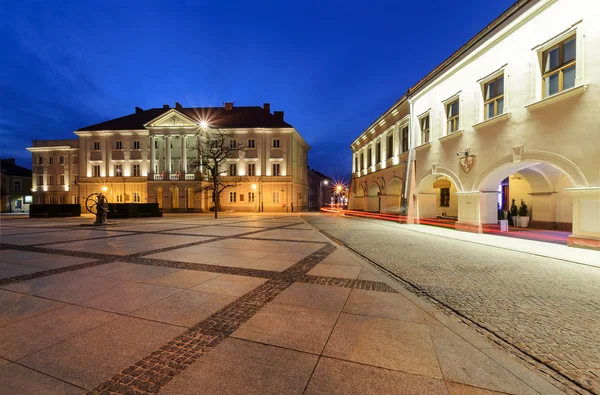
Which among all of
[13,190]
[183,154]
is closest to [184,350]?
[183,154]

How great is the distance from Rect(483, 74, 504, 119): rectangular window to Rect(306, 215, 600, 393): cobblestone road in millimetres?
7604

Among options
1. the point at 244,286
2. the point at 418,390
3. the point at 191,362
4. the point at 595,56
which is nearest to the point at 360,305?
the point at 418,390

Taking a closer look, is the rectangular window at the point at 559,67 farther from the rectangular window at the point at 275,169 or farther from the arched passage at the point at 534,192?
the rectangular window at the point at 275,169

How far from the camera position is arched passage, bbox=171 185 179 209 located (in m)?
39.1

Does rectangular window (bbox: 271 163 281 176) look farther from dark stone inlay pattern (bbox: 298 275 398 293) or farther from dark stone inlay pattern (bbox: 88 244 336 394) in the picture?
dark stone inlay pattern (bbox: 88 244 336 394)

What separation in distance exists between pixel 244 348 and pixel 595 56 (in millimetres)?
13435

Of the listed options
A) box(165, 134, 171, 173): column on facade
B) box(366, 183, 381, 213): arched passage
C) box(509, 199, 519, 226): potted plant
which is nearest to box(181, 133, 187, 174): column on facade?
box(165, 134, 171, 173): column on facade

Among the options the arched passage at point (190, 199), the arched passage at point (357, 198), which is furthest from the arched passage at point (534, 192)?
the arched passage at point (190, 199)

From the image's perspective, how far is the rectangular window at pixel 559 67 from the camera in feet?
30.8

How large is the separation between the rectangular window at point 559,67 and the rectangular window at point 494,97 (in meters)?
1.81

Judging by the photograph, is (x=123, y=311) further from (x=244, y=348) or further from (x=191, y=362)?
(x=244, y=348)

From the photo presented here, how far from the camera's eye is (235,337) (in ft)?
10.6

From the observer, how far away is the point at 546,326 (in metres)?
3.52

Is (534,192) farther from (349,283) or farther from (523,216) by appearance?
(349,283)
